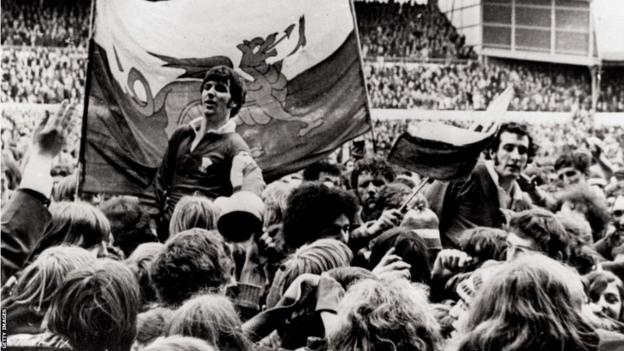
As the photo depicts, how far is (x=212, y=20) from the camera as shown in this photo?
4.77 metres

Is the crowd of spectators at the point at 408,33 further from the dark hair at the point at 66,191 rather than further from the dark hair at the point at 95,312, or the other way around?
the dark hair at the point at 95,312

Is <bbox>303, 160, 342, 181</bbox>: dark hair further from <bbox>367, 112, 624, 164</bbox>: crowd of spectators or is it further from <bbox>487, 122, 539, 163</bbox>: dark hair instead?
<bbox>367, 112, 624, 164</bbox>: crowd of spectators

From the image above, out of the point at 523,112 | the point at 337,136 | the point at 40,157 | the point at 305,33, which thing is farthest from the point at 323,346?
the point at 523,112

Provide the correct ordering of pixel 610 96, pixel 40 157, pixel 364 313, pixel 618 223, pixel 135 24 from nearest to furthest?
pixel 364 313 < pixel 40 157 < pixel 618 223 < pixel 135 24 < pixel 610 96

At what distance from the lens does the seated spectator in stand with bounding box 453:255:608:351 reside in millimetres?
1852

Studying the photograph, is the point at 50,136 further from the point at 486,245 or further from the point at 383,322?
the point at 486,245

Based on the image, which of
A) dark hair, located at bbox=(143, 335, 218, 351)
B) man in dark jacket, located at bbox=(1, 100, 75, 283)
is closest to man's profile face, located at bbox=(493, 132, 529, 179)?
man in dark jacket, located at bbox=(1, 100, 75, 283)

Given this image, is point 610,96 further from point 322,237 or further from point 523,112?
point 322,237

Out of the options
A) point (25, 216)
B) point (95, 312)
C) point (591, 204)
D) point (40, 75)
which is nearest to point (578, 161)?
point (591, 204)

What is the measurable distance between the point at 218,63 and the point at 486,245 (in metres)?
2.13

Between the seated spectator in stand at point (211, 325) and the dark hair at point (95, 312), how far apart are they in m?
0.13

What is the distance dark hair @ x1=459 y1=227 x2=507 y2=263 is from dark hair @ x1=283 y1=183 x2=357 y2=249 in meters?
0.39

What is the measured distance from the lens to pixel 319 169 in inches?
195

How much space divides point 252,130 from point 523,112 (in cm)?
946
